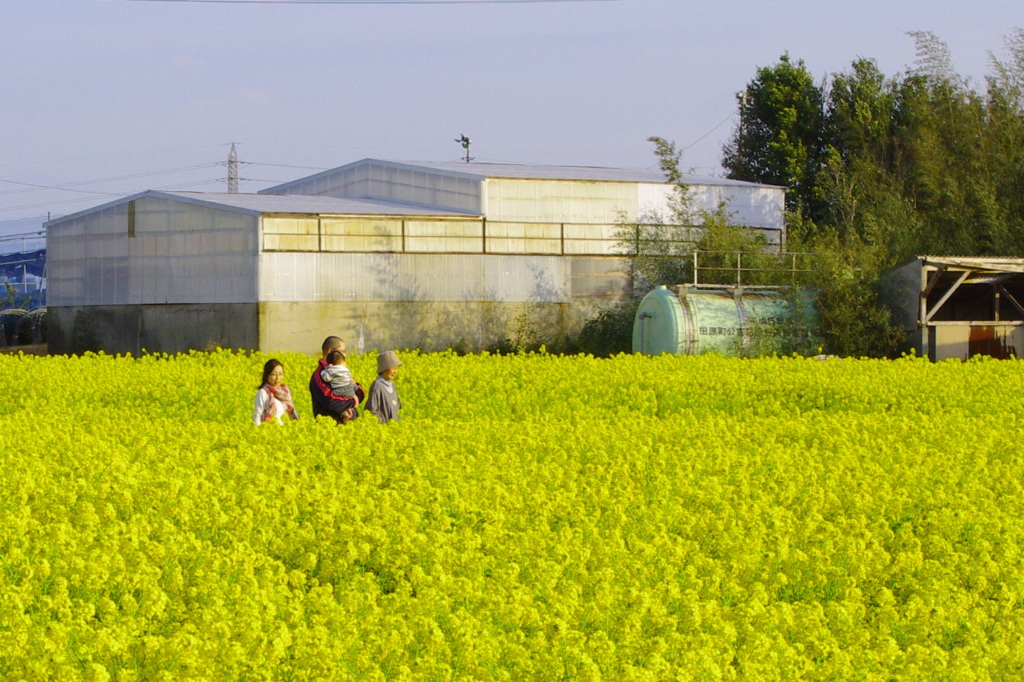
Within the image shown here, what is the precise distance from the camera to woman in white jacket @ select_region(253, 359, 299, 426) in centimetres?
1310

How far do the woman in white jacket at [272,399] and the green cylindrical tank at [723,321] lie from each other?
18715 mm

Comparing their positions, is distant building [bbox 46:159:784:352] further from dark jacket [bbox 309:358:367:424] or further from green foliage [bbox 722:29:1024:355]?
dark jacket [bbox 309:358:367:424]

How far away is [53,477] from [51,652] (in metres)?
4.46

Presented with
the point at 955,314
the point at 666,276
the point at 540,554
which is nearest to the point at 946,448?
the point at 540,554

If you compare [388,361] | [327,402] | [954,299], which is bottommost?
[327,402]

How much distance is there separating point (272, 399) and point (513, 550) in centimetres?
587

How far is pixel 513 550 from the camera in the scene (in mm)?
7812

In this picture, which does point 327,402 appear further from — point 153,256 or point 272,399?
point 153,256

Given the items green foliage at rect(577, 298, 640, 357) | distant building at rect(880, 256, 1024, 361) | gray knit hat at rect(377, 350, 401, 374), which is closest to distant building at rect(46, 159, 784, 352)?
green foliage at rect(577, 298, 640, 357)

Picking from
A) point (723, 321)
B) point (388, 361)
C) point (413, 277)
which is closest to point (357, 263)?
point (413, 277)

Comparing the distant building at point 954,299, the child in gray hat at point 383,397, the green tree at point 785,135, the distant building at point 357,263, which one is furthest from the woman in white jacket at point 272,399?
the green tree at point 785,135

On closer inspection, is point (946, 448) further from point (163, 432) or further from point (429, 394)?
point (429, 394)

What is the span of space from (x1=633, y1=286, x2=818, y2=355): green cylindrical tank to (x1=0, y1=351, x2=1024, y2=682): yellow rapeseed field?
16.8m

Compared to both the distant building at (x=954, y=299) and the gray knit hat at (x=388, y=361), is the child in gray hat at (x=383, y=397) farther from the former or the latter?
the distant building at (x=954, y=299)
